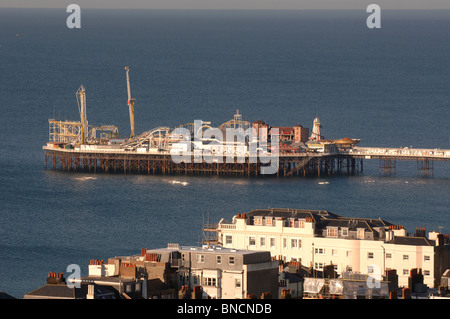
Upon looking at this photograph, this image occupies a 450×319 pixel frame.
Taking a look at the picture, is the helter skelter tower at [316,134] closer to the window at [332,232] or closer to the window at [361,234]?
the window at [332,232]

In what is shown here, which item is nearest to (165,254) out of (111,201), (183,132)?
(111,201)

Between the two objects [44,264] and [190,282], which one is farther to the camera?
[44,264]

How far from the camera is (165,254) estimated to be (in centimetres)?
5634

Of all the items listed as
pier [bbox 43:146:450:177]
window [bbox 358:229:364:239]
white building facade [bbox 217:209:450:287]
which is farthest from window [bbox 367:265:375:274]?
pier [bbox 43:146:450:177]

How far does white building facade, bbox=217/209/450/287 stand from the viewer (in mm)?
62406

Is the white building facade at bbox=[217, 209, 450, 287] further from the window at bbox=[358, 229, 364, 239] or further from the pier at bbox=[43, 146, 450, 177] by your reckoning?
the pier at bbox=[43, 146, 450, 177]

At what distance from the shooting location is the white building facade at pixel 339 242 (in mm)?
62406

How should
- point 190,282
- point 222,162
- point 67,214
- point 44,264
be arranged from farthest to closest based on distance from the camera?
point 222,162
point 67,214
point 44,264
point 190,282

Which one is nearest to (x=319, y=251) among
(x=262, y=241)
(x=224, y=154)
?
(x=262, y=241)

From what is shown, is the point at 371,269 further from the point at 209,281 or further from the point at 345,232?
the point at 209,281

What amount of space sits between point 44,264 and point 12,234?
13.7m

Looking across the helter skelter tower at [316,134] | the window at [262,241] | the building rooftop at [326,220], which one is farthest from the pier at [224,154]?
the window at [262,241]
